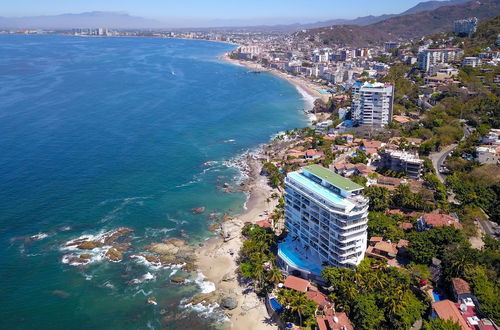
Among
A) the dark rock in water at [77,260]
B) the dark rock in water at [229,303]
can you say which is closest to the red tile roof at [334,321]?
the dark rock in water at [229,303]

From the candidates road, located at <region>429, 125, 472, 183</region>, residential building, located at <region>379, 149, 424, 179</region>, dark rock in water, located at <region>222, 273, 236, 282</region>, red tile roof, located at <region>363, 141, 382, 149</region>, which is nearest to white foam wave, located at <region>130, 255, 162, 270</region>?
dark rock in water, located at <region>222, 273, 236, 282</region>

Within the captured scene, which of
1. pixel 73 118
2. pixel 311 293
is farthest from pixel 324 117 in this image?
pixel 311 293

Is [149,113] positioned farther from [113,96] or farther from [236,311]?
[236,311]

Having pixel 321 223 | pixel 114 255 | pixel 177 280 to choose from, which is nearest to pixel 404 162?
pixel 321 223

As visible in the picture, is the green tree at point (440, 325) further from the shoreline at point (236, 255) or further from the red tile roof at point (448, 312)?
the shoreline at point (236, 255)

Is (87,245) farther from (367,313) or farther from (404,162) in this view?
(404,162)

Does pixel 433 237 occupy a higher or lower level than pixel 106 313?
Result: higher
